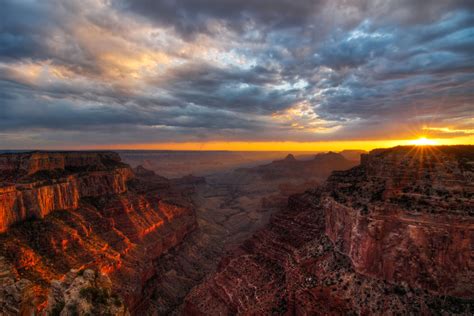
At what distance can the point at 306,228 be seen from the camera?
4947 centimetres

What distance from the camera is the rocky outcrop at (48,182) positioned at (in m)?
48.2

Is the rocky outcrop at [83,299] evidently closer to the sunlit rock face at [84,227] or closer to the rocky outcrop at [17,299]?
the rocky outcrop at [17,299]

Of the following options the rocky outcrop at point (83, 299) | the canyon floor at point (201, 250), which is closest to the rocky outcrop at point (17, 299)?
the rocky outcrop at point (83, 299)

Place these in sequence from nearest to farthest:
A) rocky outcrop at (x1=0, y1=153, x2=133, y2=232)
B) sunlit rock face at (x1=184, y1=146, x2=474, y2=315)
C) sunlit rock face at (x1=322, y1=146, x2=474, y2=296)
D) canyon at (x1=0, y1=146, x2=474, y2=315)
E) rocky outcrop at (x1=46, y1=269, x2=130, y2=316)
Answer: rocky outcrop at (x1=46, y1=269, x2=130, y2=316), canyon at (x1=0, y1=146, x2=474, y2=315), sunlit rock face at (x1=322, y1=146, x2=474, y2=296), sunlit rock face at (x1=184, y1=146, x2=474, y2=315), rocky outcrop at (x1=0, y1=153, x2=133, y2=232)

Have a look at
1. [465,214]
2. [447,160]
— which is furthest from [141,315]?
[447,160]

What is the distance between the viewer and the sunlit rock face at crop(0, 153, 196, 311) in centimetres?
4278

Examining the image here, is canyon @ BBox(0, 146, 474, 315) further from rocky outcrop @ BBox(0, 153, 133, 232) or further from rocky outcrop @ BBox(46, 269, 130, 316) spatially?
rocky outcrop @ BBox(0, 153, 133, 232)

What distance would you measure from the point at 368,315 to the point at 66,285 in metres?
30.9

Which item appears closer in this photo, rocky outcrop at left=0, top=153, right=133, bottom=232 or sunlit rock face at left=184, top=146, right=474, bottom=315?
sunlit rock face at left=184, top=146, right=474, bottom=315

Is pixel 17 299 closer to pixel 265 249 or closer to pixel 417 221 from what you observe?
pixel 417 221

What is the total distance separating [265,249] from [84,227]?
3849cm

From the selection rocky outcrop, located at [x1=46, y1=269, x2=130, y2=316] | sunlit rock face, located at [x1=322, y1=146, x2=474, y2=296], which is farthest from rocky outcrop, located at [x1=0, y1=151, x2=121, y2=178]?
sunlit rock face, located at [x1=322, y1=146, x2=474, y2=296]

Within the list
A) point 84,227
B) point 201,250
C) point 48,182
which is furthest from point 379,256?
point 48,182

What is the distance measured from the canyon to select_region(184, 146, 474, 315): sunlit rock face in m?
0.13
